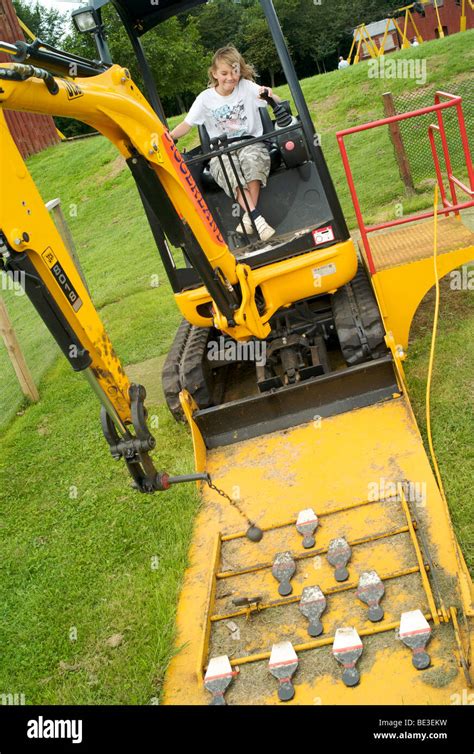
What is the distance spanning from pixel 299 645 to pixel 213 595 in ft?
2.61

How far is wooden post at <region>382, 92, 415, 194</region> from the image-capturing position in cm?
1305

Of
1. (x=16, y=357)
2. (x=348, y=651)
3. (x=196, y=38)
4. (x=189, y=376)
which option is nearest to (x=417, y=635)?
(x=348, y=651)

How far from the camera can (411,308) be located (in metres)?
6.96

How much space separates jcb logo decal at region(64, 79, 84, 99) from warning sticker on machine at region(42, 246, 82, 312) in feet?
2.62

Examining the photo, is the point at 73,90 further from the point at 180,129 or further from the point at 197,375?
the point at 197,375

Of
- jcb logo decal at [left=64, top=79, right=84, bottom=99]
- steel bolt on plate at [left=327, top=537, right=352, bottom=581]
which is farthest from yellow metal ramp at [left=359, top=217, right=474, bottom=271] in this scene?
jcb logo decal at [left=64, top=79, right=84, bottom=99]

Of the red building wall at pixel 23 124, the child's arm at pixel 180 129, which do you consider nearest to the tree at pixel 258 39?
the child's arm at pixel 180 129

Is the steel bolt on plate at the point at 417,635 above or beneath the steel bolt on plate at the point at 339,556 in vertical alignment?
above

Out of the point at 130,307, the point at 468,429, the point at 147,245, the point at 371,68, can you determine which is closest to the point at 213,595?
the point at 468,429

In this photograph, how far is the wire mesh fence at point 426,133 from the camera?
14.0 m

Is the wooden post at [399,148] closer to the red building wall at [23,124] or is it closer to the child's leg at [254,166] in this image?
the child's leg at [254,166]

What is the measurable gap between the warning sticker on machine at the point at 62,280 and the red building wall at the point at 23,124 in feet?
82.4

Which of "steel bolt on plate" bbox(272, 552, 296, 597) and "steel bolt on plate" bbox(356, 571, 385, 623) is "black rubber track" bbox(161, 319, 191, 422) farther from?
"steel bolt on plate" bbox(356, 571, 385, 623)

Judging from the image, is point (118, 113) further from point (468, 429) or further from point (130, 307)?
point (130, 307)
